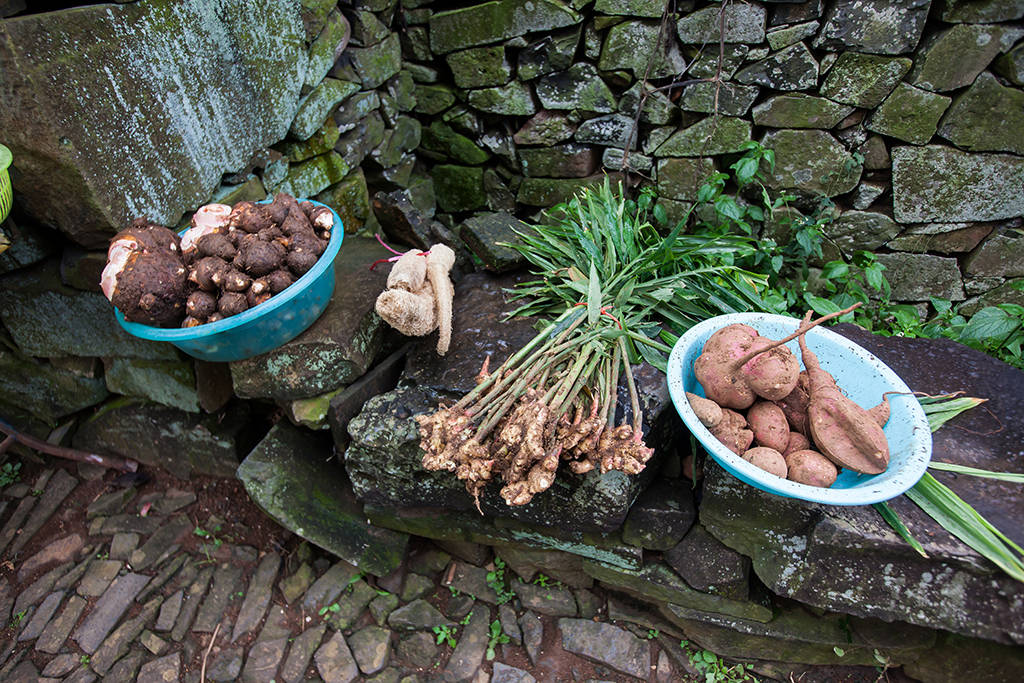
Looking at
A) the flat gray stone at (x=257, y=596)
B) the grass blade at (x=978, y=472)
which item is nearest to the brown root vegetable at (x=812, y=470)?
the grass blade at (x=978, y=472)

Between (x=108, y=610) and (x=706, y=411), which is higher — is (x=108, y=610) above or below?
below

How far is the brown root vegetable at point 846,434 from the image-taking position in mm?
1426

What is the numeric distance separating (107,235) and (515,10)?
2.17m

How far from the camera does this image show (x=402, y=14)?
126 inches

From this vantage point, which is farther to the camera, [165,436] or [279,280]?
[165,436]

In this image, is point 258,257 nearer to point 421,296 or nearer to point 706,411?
point 421,296

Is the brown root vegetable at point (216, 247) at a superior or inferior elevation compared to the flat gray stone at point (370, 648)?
superior

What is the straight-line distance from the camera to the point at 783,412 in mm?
1620

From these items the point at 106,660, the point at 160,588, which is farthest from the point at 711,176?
the point at 106,660

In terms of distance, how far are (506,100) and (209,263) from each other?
2.07m

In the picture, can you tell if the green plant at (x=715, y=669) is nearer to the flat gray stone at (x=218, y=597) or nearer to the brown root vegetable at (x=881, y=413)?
the brown root vegetable at (x=881, y=413)

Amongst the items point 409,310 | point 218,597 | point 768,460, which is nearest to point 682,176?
point 409,310

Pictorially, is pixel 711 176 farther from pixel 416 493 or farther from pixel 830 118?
pixel 416 493

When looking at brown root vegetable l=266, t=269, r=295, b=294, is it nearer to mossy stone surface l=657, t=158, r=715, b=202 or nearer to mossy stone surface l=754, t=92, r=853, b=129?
mossy stone surface l=657, t=158, r=715, b=202
